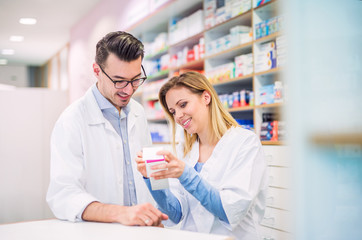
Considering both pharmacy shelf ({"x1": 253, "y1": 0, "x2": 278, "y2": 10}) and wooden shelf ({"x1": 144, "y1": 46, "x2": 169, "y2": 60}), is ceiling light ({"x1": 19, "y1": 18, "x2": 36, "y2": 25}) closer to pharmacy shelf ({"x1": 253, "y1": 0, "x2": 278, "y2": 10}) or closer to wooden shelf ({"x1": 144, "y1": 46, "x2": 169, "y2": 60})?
wooden shelf ({"x1": 144, "y1": 46, "x2": 169, "y2": 60})

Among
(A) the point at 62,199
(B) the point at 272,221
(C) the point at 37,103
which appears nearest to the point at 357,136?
(A) the point at 62,199

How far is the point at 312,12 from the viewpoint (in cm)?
165

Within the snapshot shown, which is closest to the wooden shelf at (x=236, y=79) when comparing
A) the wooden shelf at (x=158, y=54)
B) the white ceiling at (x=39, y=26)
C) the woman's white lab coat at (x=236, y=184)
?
the wooden shelf at (x=158, y=54)

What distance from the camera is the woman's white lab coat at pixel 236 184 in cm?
172

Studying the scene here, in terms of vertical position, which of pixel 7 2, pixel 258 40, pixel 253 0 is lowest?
pixel 258 40

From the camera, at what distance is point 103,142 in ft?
6.15

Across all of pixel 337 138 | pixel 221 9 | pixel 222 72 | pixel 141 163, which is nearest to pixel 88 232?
pixel 141 163

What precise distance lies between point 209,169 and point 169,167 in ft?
1.28

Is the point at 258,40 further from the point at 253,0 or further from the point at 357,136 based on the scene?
the point at 357,136

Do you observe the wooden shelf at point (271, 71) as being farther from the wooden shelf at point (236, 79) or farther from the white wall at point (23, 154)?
the white wall at point (23, 154)

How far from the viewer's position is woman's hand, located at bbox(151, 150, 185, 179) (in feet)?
4.99

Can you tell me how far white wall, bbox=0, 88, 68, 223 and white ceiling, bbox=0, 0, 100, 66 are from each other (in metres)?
2.06

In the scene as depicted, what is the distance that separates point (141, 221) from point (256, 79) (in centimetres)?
247

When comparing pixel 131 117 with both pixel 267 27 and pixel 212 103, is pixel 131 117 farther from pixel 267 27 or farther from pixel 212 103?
pixel 267 27
